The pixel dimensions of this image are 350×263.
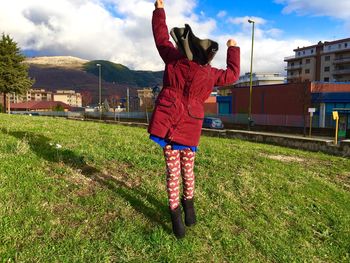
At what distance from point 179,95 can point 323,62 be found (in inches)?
3661

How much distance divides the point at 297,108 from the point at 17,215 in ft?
136

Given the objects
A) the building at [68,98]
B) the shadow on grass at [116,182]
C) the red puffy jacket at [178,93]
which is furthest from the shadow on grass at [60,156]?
the building at [68,98]

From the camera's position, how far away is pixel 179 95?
123 inches

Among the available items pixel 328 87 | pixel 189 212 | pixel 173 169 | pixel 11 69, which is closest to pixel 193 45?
pixel 173 169

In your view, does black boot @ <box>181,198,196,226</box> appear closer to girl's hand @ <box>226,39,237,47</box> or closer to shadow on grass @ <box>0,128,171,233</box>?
shadow on grass @ <box>0,128,171,233</box>

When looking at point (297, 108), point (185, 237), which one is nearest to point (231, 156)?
point (185, 237)

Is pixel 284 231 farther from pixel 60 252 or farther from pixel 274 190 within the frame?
pixel 60 252

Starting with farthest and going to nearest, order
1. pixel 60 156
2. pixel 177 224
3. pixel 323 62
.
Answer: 1. pixel 323 62
2. pixel 60 156
3. pixel 177 224

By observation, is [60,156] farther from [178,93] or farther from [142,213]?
[178,93]

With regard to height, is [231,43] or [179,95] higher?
[231,43]

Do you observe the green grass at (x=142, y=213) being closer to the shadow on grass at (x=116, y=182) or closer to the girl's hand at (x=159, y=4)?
the shadow on grass at (x=116, y=182)

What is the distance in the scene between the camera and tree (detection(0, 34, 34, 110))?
133 ft

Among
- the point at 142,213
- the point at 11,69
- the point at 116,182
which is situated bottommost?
the point at 142,213

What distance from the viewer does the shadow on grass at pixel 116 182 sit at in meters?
3.63
